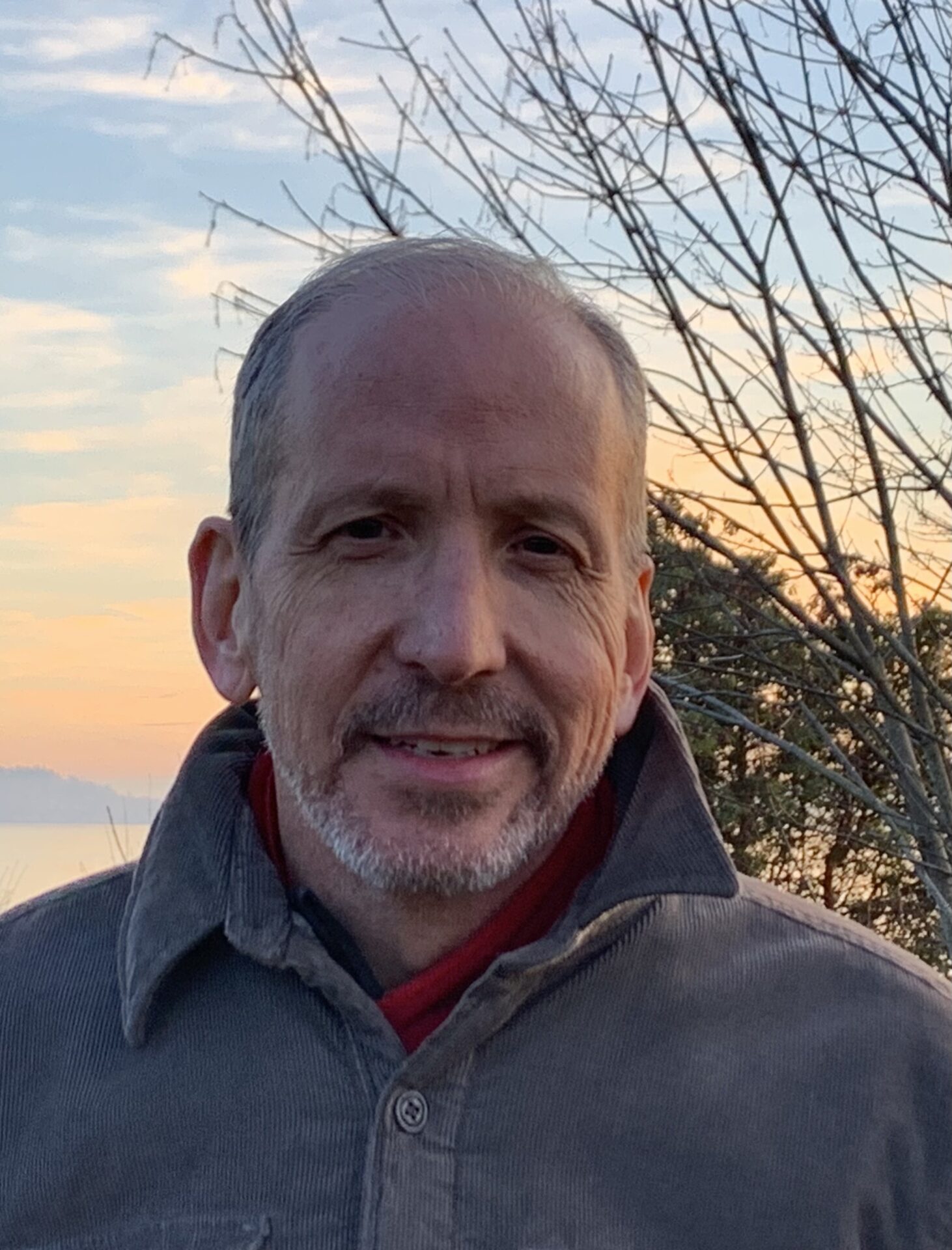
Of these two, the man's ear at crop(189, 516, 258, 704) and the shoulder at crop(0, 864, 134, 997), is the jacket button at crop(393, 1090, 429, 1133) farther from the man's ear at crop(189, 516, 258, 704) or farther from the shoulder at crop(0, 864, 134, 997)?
the man's ear at crop(189, 516, 258, 704)

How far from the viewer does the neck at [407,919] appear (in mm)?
2047

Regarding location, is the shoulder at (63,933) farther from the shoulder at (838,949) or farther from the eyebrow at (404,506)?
the shoulder at (838,949)

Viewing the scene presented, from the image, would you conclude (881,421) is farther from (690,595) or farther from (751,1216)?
(751,1216)

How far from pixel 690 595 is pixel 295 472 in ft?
12.2

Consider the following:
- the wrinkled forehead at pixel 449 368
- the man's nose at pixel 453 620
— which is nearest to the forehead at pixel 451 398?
the wrinkled forehead at pixel 449 368

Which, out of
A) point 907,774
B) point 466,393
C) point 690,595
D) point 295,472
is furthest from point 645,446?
point 690,595

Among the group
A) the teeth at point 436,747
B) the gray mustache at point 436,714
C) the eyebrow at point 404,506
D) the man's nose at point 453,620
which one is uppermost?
the eyebrow at point 404,506

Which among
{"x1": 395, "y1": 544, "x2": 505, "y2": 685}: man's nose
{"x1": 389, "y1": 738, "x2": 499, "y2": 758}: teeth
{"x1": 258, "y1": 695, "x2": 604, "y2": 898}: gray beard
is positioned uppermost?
{"x1": 395, "y1": 544, "x2": 505, "y2": 685}: man's nose

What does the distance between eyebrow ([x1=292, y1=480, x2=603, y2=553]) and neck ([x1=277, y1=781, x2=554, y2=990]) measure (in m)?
0.44

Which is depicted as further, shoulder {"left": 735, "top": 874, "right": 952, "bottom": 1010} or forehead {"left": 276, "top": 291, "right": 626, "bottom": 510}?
shoulder {"left": 735, "top": 874, "right": 952, "bottom": 1010}

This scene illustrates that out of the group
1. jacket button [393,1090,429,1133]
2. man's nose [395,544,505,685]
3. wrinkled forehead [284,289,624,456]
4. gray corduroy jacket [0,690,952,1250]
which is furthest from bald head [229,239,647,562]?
jacket button [393,1090,429,1133]

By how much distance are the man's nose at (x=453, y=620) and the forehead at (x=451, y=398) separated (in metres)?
0.11

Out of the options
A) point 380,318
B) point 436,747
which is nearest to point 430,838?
point 436,747

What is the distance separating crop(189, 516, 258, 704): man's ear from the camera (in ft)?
7.23
